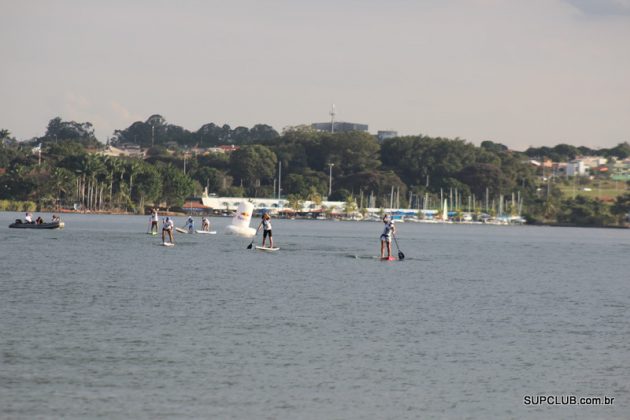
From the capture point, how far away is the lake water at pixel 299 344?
22.7 meters

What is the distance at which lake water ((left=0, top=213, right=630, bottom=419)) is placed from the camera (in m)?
22.7

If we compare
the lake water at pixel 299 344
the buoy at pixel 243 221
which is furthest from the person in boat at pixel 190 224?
the lake water at pixel 299 344

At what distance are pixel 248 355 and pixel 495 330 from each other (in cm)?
996

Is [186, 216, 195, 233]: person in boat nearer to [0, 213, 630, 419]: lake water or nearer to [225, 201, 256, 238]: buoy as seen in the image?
[225, 201, 256, 238]: buoy

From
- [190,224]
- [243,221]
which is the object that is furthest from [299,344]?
[190,224]

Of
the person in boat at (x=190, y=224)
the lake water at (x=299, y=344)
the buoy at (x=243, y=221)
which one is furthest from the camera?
the person in boat at (x=190, y=224)

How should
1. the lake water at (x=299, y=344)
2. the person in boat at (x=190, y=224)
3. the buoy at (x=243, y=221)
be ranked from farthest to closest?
the person in boat at (x=190, y=224), the buoy at (x=243, y=221), the lake water at (x=299, y=344)

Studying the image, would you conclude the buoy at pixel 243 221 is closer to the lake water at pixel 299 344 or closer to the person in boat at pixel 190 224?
the person in boat at pixel 190 224

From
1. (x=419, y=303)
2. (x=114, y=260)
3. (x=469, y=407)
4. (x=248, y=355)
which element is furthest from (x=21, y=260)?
(x=469, y=407)

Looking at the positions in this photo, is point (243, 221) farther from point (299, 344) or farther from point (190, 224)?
point (299, 344)

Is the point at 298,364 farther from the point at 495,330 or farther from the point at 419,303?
the point at 419,303

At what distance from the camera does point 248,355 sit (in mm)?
28000

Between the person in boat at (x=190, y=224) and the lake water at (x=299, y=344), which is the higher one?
the person in boat at (x=190, y=224)

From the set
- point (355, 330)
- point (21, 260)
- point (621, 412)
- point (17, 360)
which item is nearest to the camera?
point (621, 412)
